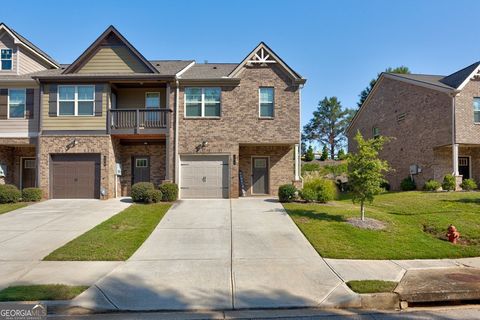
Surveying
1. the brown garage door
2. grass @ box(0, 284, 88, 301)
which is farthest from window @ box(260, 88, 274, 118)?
grass @ box(0, 284, 88, 301)

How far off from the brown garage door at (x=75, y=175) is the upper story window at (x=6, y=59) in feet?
20.4

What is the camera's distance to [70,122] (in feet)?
52.9

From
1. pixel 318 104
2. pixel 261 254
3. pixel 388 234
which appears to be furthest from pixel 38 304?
pixel 318 104

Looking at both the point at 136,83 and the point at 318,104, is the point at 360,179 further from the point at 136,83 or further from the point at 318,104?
the point at 318,104

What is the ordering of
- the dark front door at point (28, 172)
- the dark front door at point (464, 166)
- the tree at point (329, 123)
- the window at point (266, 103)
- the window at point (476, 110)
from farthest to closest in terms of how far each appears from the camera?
the tree at point (329, 123) < the dark front door at point (464, 166) < the window at point (476, 110) < the dark front door at point (28, 172) < the window at point (266, 103)

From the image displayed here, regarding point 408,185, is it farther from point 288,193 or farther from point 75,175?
point 75,175

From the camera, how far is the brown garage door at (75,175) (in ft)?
52.9

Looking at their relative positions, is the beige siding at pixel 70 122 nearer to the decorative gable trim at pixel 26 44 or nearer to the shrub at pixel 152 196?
the decorative gable trim at pixel 26 44

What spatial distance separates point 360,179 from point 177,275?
678 centimetres

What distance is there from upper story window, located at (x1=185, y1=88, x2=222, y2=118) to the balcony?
3.82 feet

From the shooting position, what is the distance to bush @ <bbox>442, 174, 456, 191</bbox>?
1753 centimetres

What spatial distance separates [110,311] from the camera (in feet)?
16.3

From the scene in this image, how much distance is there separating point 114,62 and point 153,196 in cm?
797

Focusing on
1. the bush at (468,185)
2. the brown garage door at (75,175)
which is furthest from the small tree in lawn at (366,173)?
the brown garage door at (75,175)
